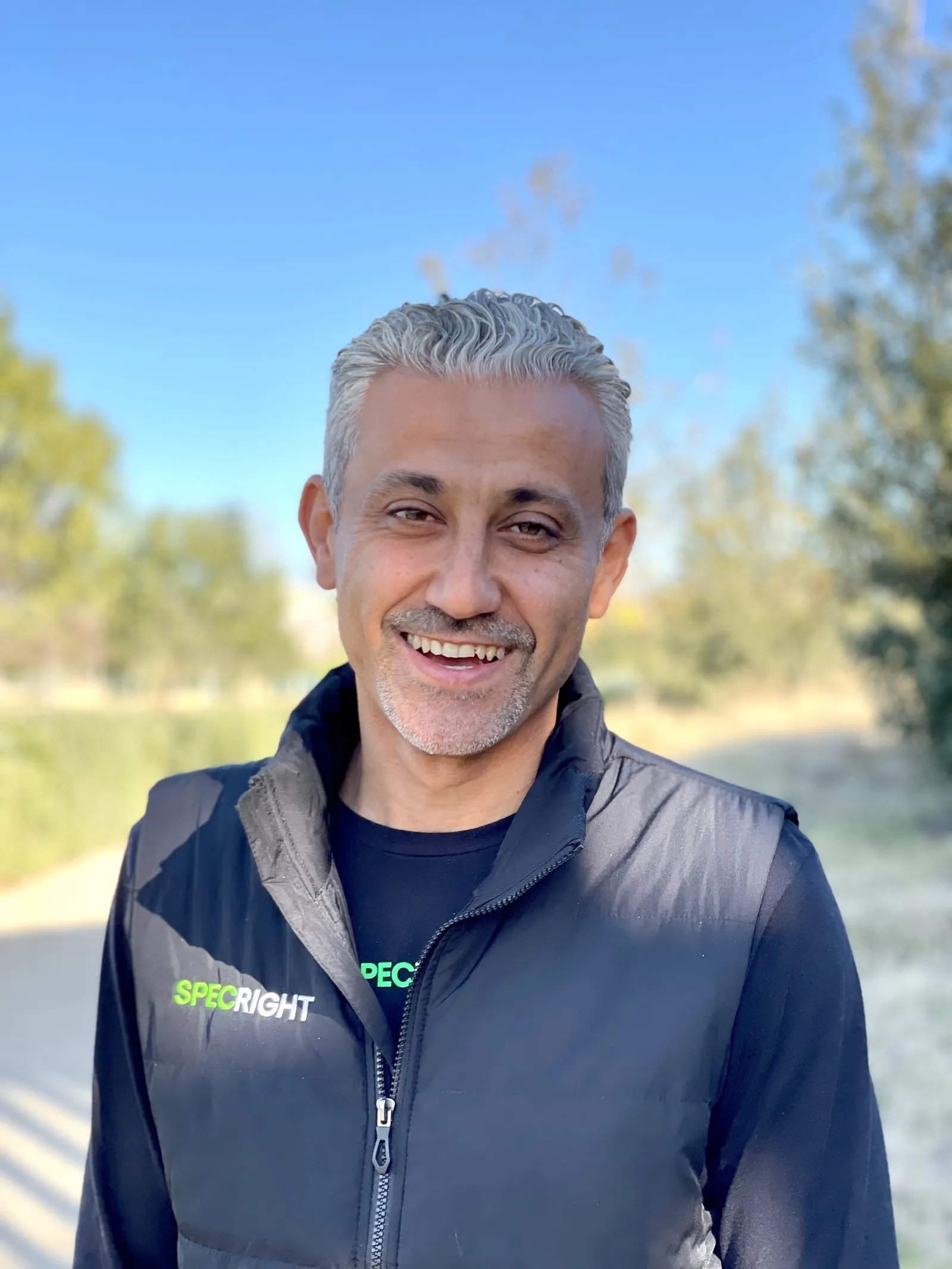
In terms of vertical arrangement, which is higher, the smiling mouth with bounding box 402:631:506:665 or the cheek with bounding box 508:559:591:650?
the cheek with bounding box 508:559:591:650

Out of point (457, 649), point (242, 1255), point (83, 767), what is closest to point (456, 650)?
point (457, 649)

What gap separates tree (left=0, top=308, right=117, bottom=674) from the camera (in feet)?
46.6

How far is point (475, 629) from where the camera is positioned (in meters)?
1.66

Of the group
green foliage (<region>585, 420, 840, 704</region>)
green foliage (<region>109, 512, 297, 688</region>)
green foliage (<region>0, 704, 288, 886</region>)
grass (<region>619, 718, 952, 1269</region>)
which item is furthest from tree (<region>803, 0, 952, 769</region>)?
green foliage (<region>109, 512, 297, 688</region>)

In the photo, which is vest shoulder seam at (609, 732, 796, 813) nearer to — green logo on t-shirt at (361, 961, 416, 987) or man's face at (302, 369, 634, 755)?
man's face at (302, 369, 634, 755)

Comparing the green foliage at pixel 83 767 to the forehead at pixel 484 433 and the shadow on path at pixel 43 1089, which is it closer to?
the shadow on path at pixel 43 1089

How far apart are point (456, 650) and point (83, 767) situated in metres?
11.7

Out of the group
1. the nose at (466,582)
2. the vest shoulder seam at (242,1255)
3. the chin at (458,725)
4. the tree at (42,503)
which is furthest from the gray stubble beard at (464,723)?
the tree at (42,503)

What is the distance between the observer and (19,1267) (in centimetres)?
391

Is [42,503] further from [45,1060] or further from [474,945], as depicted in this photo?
[474,945]

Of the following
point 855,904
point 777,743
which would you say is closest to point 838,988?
point 855,904

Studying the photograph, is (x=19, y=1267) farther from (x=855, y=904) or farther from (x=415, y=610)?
(x=855, y=904)

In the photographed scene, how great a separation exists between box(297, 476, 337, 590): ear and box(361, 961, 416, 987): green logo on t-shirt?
2.22 feet

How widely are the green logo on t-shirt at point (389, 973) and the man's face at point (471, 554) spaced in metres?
0.33
